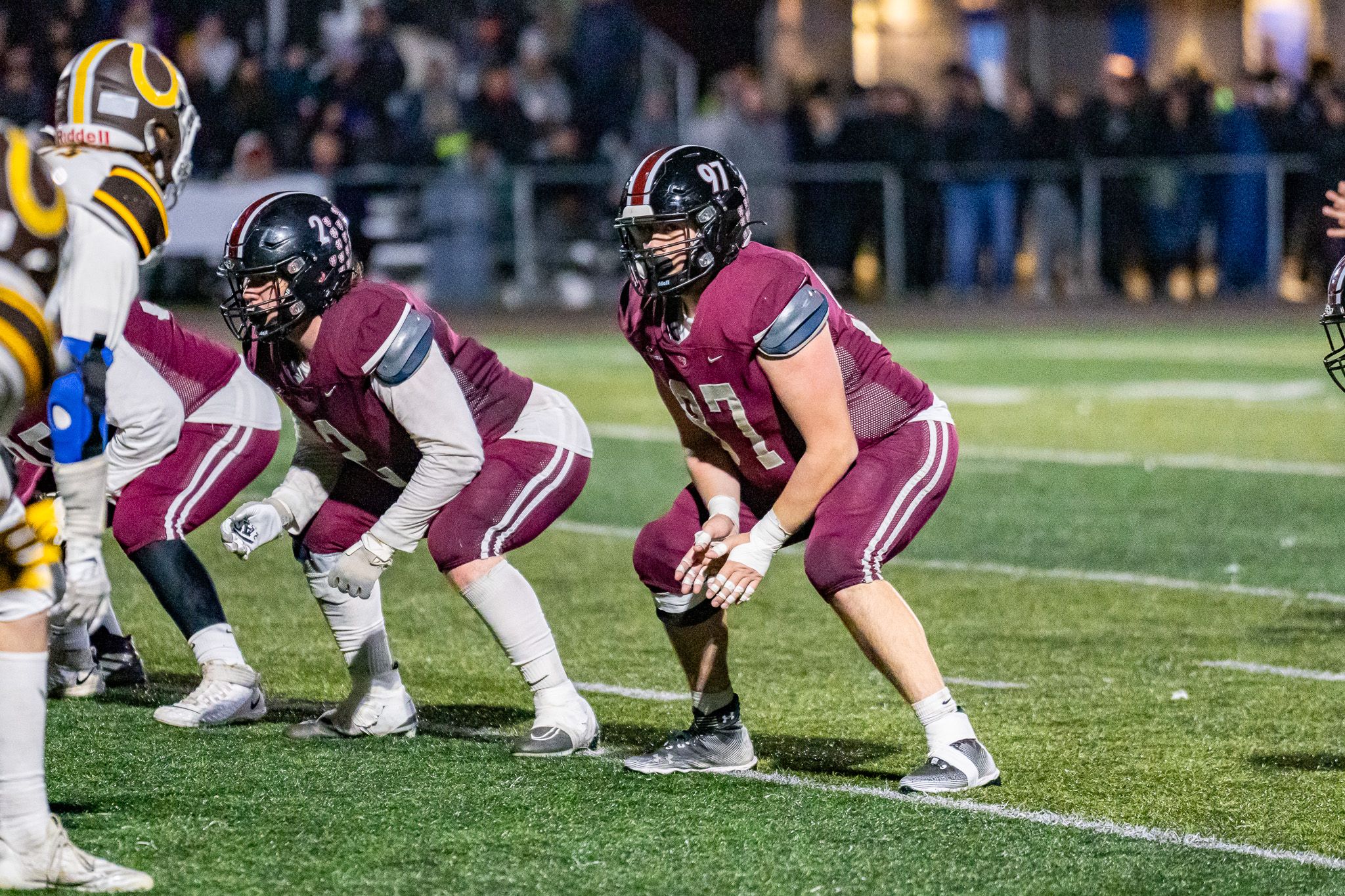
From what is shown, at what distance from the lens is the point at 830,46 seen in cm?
2539

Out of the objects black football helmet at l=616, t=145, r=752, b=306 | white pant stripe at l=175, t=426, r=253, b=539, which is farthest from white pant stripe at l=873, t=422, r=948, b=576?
white pant stripe at l=175, t=426, r=253, b=539

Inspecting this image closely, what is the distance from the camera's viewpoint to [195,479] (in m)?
5.64

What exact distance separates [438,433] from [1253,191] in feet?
50.8

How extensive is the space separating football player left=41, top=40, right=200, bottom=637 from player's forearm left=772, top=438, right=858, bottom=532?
1.55m

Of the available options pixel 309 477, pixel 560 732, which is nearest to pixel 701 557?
pixel 560 732

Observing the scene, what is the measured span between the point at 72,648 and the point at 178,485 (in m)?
0.63

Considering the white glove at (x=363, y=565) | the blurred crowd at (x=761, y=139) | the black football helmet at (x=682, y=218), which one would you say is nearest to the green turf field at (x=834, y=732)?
the white glove at (x=363, y=565)

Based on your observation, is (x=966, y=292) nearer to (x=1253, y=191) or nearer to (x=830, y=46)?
(x=1253, y=191)

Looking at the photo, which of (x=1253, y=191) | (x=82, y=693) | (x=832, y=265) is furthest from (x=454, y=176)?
(x=82, y=693)

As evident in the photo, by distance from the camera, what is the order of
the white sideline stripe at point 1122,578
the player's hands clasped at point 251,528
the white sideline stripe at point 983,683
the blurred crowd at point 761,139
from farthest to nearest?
the blurred crowd at point 761,139, the white sideline stripe at point 1122,578, the white sideline stripe at point 983,683, the player's hands clasped at point 251,528

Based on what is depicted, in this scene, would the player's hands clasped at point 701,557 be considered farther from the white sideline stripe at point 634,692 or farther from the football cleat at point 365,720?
the white sideline stripe at point 634,692

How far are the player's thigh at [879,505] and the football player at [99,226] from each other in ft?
5.28

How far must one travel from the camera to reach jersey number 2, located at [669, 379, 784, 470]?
4.79 m

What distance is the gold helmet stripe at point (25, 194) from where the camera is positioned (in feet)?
11.5
